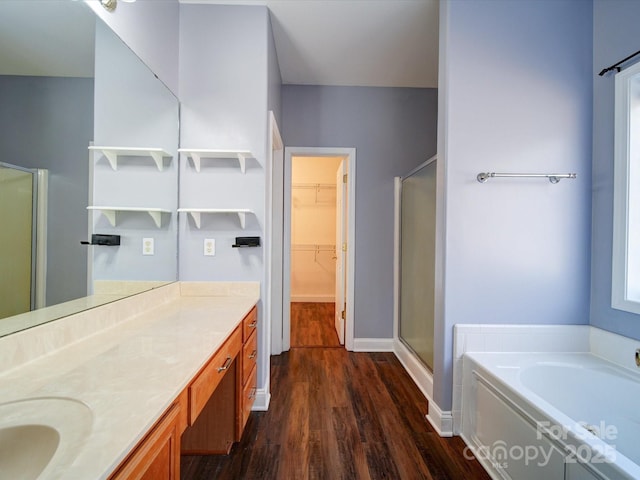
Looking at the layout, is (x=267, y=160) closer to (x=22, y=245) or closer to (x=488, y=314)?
(x=22, y=245)

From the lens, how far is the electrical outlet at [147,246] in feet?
5.43

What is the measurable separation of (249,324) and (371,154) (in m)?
2.18

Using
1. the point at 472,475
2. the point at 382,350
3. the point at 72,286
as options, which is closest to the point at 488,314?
the point at 472,475

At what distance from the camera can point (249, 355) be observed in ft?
5.63

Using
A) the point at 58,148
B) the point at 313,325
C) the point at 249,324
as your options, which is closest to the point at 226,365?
the point at 249,324

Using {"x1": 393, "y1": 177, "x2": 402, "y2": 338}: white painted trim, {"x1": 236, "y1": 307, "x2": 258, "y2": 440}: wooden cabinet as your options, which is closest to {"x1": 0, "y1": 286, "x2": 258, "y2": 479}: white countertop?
{"x1": 236, "y1": 307, "x2": 258, "y2": 440}: wooden cabinet

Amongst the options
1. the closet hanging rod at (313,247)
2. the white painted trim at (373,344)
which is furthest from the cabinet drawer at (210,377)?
the closet hanging rod at (313,247)

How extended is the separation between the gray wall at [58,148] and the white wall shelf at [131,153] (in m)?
0.14

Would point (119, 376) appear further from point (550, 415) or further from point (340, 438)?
point (550, 415)

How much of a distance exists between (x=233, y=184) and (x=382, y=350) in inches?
89.5

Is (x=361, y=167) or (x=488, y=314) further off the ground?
(x=361, y=167)

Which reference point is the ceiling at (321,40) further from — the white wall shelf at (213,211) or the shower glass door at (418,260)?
the shower glass door at (418,260)

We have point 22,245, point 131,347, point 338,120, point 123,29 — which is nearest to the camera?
point 22,245

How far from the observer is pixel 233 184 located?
6.41ft
